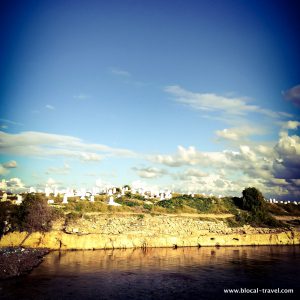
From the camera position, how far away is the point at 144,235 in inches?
2076

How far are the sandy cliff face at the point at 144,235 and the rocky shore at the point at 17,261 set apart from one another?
17.1ft

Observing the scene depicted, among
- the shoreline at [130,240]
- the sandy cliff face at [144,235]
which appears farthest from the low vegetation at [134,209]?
the sandy cliff face at [144,235]

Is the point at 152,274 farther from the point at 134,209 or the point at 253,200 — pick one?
the point at 253,200

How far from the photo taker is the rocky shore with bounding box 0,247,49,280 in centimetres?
3209

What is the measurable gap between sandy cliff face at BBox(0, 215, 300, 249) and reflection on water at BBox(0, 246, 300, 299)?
2.93 meters

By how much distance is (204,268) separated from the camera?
37.4m

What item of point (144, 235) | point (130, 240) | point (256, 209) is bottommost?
point (130, 240)

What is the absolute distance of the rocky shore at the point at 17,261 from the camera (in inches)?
1264

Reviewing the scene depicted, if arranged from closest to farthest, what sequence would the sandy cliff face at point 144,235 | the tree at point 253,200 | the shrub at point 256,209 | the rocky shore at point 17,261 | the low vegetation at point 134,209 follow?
the rocky shore at point 17,261
the sandy cliff face at point 144,235
the low vegetation at point 134,209
the shrub at point 256,209
the tree at point 253,200

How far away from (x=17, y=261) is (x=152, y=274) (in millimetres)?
16767

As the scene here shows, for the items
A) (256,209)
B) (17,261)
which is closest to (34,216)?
(17,261)

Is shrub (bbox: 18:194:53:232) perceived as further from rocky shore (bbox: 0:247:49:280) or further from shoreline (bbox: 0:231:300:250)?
rocky shore (bbox: 0:247:49:280)

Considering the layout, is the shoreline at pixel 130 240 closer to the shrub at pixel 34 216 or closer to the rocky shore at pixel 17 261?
the shrub at pixel 34 216

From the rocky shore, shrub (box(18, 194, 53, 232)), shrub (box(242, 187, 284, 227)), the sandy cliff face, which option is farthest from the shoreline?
shrub (box(242, 187, 284, 227))
